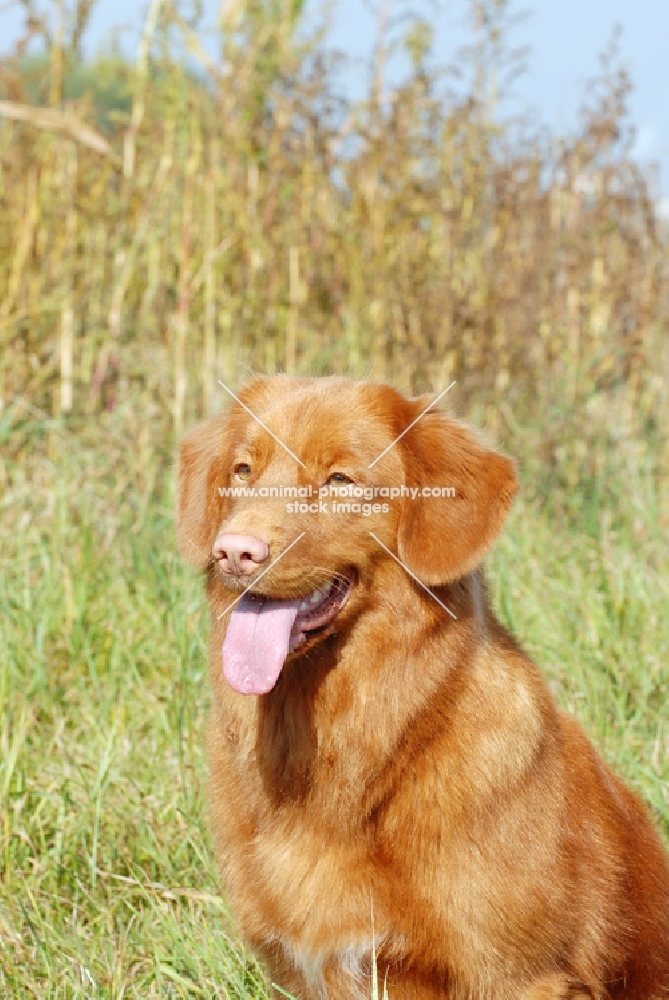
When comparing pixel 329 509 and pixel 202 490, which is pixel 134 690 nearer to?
pixel 202 490

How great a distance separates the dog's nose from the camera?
227cm

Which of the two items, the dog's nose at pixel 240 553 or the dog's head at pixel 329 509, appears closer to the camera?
the dog's nose at pixel 240 553

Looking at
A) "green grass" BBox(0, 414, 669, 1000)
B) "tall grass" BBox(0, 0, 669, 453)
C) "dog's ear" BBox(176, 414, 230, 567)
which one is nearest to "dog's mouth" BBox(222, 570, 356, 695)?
"dog's ear" BBox(176, 414, 230, 567)

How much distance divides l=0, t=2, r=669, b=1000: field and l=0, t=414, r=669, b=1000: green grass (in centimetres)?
2

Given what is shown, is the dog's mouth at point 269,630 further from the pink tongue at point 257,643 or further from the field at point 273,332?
the field at point 273,332

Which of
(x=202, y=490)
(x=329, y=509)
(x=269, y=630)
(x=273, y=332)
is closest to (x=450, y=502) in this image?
(x=329, y=509)

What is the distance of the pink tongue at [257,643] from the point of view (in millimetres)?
2400

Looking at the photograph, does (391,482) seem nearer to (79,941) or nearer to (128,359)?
(79,941)

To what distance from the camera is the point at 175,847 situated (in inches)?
134

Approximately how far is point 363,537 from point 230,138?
388 cm

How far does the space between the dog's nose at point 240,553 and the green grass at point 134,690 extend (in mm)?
1126

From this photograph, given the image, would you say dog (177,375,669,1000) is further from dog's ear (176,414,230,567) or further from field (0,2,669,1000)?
field (0,2,669,1000)

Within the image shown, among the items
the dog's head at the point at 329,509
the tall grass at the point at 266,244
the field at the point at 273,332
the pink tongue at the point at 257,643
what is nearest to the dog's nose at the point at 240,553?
the dog's head at the point at 329,509

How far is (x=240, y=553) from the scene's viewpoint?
2275 millimetres
